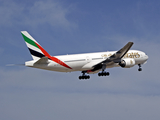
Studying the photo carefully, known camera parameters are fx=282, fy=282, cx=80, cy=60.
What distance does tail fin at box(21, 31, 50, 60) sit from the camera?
4919 centimetres

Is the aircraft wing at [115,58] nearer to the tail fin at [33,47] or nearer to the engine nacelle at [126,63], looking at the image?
the engine nacelle at [126,63]

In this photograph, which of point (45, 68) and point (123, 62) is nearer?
point (45, 68)

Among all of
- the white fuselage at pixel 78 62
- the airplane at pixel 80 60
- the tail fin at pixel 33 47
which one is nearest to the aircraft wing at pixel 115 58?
the airplane at pixel 80 60

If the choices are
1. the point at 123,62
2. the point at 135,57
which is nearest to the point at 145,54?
the point at 135,57

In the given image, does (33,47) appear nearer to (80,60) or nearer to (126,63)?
(80,60)

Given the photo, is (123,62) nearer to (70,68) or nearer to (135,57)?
(135,57)

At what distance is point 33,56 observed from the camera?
4912cm

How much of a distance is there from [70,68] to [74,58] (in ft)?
6.49

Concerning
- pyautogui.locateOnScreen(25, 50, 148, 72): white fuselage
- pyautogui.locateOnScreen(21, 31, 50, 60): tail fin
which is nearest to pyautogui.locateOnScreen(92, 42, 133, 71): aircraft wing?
pyautogui.locateOnScreen(25, 50, 148, 72): white fuselage

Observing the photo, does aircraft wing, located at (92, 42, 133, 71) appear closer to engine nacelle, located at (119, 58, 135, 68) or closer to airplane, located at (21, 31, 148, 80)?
airplane, located at (21, 31, 148, 80)

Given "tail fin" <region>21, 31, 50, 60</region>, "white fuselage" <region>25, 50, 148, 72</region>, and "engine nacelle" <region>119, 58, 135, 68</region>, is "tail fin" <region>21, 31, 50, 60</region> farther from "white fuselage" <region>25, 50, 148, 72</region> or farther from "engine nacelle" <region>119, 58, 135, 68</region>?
"engine nacelle" <region>119, 58, 135, 68</region>

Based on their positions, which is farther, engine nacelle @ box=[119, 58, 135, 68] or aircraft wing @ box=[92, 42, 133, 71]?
Answer: engine nacelle @ box=[119, 58, 135, 68]

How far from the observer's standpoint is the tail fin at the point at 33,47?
49.2 m

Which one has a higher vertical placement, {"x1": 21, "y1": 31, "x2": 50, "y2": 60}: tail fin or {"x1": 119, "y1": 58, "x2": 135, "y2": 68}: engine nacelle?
{"x1": 21, "y1": 31, "x2": 50, "y2": 60}: tail fin
